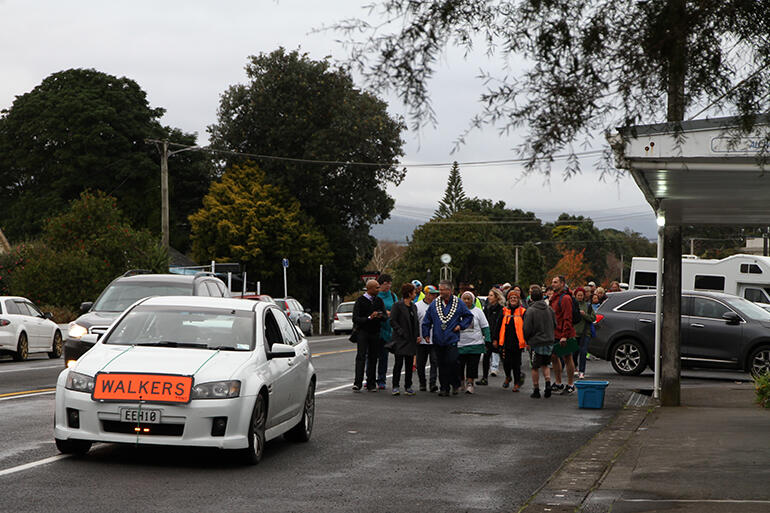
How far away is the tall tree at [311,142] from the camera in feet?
186

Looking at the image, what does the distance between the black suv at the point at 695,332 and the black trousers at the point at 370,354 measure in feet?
23.4

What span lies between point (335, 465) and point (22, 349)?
18.3m

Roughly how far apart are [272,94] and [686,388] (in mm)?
41772

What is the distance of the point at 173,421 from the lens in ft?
32.0

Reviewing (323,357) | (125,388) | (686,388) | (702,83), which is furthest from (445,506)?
(323,357)

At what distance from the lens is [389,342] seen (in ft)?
63.7

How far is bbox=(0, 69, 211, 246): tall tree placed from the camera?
61062mm

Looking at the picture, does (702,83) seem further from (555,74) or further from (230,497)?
(230,497)

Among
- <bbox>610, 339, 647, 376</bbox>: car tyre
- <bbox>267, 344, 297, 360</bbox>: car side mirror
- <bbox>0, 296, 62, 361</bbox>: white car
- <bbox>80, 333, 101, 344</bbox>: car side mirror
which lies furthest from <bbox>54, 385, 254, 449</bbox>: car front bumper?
<bbox>0, 296, 62, 361</bbox>: white car

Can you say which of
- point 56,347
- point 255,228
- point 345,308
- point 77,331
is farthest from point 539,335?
point 255,228

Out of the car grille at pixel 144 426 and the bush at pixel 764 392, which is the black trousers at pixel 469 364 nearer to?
the bush at pixel 764 392

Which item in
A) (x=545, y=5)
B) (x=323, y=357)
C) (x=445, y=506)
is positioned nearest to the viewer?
(x=545, y=5)

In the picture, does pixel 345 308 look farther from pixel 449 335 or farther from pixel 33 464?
pixel 33 464

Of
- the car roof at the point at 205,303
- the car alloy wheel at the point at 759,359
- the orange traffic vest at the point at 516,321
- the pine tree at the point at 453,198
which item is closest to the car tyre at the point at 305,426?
the car roof at the point at 205,303
